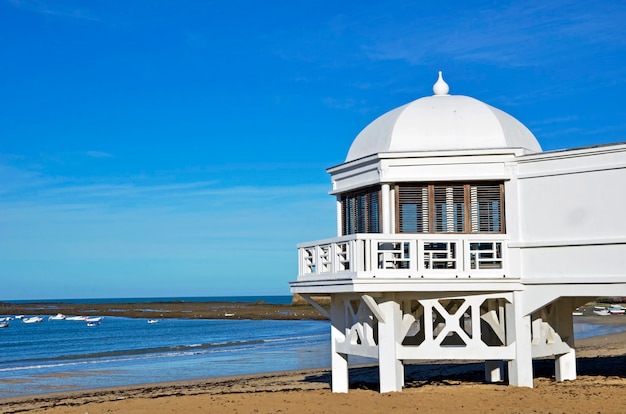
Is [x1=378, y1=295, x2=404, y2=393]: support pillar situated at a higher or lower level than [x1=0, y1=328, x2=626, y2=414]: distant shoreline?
higher

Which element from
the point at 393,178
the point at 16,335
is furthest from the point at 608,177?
the point at 16,335

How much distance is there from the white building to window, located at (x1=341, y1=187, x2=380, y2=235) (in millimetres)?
55

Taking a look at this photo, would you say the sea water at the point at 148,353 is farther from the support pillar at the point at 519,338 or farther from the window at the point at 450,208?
the support pillar at the point at 519,338

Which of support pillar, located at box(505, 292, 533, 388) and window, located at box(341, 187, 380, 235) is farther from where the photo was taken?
window, located at box(341, 187, 380, 235)

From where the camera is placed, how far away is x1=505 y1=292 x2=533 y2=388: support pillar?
16.0m

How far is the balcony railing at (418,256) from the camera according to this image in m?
15.6

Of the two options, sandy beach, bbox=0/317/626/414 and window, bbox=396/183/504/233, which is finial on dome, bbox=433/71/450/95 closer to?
window, bbox=396/183/504/233

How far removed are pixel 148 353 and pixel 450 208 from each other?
1492 inches

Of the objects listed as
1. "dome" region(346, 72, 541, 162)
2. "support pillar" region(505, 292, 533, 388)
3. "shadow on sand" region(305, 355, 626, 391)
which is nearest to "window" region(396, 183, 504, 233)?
"dome" region(346, 72, 541, 162)

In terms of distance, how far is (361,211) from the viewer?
58.0 feet

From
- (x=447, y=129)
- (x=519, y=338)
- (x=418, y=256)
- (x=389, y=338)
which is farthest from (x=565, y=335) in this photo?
(x=447, y=129)

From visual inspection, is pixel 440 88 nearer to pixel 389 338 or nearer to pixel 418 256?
pixel 418 256

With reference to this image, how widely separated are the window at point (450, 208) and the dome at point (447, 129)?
802mm

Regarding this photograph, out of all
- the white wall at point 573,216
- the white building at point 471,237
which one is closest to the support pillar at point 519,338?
the white building at point 471,237
